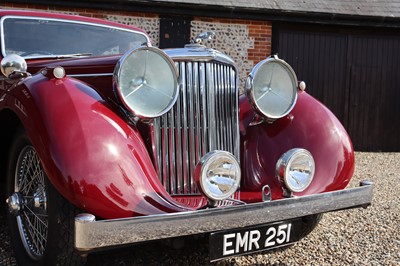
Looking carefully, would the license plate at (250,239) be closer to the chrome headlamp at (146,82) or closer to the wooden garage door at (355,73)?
the chrome headlamp at (146,82)

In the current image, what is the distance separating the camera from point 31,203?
2.29m

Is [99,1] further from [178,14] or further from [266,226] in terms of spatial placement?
[266,226]

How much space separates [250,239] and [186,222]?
40cm

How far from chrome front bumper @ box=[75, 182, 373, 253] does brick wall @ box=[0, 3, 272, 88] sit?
6198 millimetres

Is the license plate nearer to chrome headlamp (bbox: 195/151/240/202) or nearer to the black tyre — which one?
chrome headlamp (bbox: 195/151/240/202)

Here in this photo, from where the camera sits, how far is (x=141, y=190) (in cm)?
191

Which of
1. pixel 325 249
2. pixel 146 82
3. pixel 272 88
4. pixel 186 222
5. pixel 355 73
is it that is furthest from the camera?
pixel 355 73

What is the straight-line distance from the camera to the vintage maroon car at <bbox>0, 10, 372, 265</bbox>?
6.03ft

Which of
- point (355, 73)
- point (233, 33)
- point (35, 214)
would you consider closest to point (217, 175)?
point (35, 214)

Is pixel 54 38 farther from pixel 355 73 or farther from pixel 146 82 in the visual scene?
pixel 355 73

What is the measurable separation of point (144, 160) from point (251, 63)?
6.66 meters

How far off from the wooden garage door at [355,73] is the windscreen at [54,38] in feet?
18.6

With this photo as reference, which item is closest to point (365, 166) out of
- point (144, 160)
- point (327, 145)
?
point (327, 145)

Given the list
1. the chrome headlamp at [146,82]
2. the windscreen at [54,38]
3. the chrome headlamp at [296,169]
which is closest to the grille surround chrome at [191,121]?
the chrome headlamp at [146,82]
